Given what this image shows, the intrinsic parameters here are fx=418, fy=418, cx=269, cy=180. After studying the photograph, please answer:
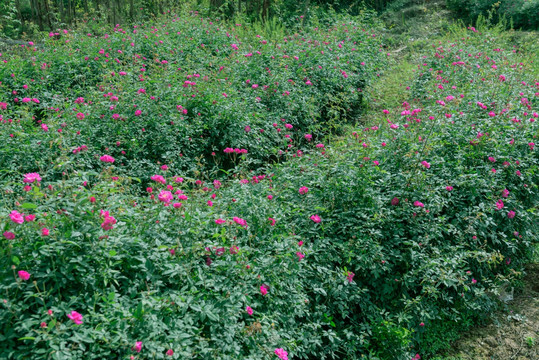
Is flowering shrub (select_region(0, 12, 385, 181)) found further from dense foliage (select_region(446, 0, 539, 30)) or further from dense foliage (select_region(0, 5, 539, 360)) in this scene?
dense foliage (select_region(446, 0, 539, 30))

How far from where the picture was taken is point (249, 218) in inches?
109

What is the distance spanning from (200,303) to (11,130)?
108 inches

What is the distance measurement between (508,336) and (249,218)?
2.18 metres

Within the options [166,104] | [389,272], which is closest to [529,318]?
[389,272]

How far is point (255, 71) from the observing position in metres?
5.84

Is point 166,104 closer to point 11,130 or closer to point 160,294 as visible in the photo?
point 11,130

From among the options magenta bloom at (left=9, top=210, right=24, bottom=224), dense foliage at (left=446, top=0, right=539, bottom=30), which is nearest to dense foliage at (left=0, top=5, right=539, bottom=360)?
magenta bloom at (left=9, top=210, right=24, bottom=224)

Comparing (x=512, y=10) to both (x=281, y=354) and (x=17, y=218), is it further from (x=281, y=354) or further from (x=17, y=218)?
(x=17, y=218)

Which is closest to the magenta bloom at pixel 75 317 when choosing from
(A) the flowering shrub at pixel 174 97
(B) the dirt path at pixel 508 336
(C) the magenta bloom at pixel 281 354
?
(C) the magenta bloom at pixel 281 354

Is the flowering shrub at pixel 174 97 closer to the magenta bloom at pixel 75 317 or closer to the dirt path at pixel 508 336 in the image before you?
the magenta bloom at pixel 75 317

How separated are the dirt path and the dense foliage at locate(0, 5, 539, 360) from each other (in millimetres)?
137

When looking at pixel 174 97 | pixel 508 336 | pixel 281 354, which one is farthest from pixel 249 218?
pixel 174 97

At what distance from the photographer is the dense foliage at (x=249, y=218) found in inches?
76.2

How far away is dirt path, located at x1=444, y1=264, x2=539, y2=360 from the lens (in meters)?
2.99
